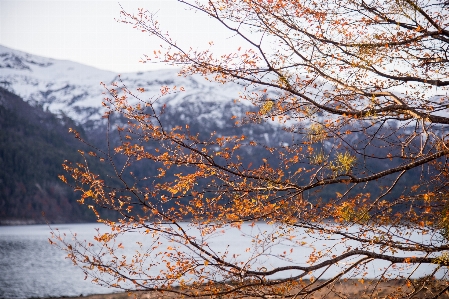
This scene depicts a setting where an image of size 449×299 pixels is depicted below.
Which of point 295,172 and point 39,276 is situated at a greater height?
point 295,172

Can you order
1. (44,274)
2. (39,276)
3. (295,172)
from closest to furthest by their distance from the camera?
(295,172) < (39,276) < (44,274)

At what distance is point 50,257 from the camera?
46.1 meters

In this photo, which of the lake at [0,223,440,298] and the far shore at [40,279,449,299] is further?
the lake at [0,223,440,298]

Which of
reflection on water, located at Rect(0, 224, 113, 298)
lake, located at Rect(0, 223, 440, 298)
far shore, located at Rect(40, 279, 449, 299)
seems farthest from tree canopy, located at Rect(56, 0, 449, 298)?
reflection on water, located at Rect(0, 224, 113, 298)

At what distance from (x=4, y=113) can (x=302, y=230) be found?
543 ft

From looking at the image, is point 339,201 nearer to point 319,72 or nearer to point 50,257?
point 319,72

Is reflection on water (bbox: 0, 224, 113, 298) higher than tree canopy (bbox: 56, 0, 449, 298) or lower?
lower

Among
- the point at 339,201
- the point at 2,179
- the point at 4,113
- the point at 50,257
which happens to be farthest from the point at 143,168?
the point at 339,201

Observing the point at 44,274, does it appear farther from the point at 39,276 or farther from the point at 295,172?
the point at 295,172

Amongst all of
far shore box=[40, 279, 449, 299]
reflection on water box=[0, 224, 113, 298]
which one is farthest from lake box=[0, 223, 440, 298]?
far shore box=[40, 279, 449, 299]

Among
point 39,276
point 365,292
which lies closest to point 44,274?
point 39,276

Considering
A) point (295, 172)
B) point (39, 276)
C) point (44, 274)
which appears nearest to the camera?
point (295, 172)

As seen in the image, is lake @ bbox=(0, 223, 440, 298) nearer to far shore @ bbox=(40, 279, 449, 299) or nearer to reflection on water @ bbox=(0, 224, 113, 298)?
reflection on water @ bbox=(0, 224, 113, 298)

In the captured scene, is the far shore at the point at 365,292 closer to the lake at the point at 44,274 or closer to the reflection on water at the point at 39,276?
the lake at the point at 44,274
